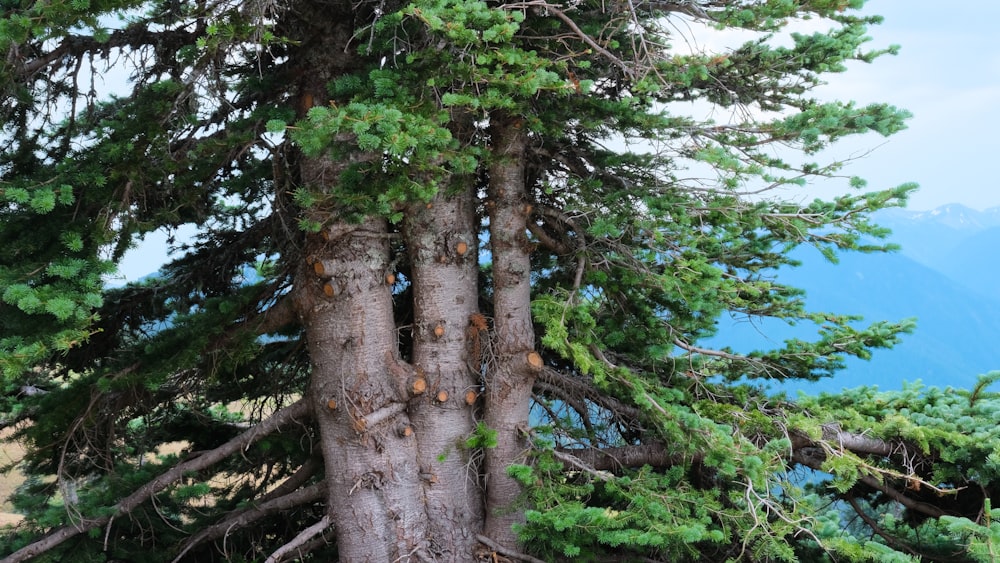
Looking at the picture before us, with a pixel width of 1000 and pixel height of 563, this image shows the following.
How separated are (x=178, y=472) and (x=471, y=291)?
2.45m

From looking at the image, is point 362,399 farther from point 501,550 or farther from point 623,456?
point 623,456

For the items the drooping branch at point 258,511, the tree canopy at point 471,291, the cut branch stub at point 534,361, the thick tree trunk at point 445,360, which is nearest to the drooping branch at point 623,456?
the tree canopy at point 471,291

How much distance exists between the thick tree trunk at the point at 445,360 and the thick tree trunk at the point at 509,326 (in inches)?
8.1

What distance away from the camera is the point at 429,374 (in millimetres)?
5348

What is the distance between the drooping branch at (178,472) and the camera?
17.9 ft

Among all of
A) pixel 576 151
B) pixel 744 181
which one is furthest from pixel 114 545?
pixel 744 181

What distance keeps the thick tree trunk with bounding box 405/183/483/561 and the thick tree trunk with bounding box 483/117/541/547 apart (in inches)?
8.1

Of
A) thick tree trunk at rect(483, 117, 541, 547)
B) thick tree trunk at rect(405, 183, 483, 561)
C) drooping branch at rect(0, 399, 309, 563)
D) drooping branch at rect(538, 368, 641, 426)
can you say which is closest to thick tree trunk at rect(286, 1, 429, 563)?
thick tree trunk at rect(405, 183, 483, 561)

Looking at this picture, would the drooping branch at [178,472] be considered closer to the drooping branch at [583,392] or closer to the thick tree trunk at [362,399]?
the thick tree trunk at [362,399]

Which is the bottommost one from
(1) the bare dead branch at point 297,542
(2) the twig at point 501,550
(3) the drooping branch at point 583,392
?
(2) the twig at point 501,550

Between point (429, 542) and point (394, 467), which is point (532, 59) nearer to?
point (394, 467)

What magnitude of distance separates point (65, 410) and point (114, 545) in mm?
1359

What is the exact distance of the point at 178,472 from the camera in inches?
217

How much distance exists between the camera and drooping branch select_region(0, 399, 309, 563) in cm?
544
